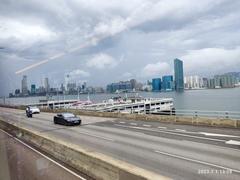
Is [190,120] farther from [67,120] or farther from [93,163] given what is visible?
[93,163]

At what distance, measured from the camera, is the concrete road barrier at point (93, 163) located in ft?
24.8

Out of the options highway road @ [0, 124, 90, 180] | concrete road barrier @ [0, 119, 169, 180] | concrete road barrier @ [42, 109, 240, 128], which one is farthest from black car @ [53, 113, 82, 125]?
highway road @ [0, 124, 90, 180]

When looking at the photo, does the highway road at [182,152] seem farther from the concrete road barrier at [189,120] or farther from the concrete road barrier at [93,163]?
the concrete road barrier at [189,120]

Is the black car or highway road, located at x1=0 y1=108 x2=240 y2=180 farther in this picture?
the black car

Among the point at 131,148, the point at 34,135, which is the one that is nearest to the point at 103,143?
the point at 131,148

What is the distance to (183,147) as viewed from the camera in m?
Result: 15.4

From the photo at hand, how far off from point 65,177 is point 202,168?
497 centimetres

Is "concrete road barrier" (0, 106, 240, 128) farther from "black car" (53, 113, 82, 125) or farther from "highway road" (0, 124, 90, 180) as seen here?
"highway road" (0, 124, 90, 180)

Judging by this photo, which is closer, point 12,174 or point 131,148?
point 12,174

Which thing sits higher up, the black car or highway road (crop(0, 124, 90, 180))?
the black car

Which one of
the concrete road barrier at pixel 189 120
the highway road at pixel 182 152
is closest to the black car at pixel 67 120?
the concrete road barrier at pixel 189 120

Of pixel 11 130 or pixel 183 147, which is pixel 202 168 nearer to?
pixel 183 147

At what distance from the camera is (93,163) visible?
10.2m

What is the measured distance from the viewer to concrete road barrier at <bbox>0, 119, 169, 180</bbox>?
24.8ft
